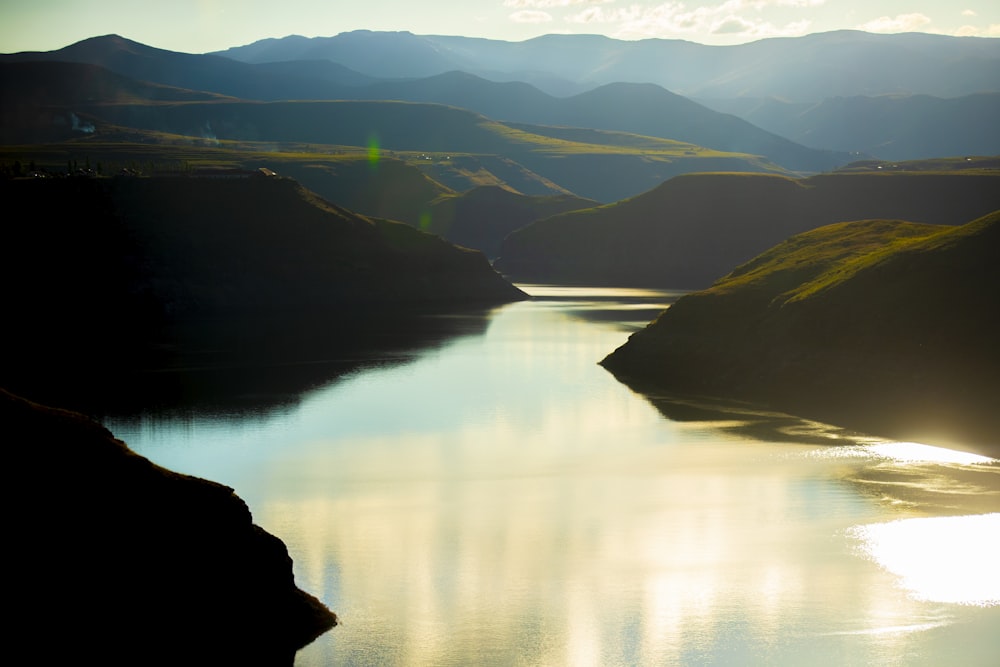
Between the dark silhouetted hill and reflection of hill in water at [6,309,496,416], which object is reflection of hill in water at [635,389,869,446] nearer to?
reflection of hill in water at [6,309,496,416]

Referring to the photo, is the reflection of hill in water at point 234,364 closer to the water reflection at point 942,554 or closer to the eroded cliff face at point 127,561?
the eroded cliff face at point 127,561

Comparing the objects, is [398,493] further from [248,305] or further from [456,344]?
[248,305]

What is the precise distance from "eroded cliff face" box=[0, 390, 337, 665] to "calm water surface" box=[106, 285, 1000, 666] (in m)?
2.11

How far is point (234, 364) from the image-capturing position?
9800cm

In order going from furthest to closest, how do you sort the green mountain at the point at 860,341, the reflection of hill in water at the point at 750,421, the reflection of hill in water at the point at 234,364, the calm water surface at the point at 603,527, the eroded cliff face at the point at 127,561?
the reflection of hill in water at the point at 234,364 → the green mountain at the point at 860,341 → the reflection of hill in water at the point at 750,421 → the calm water surface at the point at 603,527 → the eroded cliff face at the point at 127,561

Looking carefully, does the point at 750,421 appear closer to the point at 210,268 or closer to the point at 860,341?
the point at 860,341

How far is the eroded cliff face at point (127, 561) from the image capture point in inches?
1199

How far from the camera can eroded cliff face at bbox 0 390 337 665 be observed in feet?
99.9

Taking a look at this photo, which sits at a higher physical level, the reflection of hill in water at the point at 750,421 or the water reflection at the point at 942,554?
the water reflection at the point at 942,554

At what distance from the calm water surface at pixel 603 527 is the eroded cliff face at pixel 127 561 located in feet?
6.92

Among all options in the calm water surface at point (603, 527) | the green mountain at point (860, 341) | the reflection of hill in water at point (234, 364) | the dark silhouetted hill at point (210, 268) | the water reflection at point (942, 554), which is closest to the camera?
the calm water surface at point (603, 527)

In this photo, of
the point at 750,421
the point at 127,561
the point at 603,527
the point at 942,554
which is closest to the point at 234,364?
the point at 750,421

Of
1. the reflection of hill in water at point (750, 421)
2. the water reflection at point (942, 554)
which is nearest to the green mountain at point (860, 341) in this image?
the reflection of hill in water at point (750, 421)

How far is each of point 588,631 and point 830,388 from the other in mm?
46253
